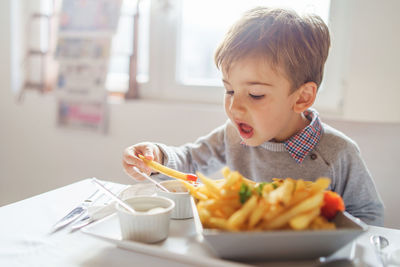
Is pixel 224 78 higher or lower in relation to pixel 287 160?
higher

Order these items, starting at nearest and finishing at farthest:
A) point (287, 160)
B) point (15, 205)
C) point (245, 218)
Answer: point (245, 218) < point (15, 205) < point (287, 160)

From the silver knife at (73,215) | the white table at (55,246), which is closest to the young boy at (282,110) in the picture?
the silver knife at (73,215)

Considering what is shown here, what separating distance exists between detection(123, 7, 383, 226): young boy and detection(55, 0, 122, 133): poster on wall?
39.4 inches

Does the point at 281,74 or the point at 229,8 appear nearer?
the point at 281,74

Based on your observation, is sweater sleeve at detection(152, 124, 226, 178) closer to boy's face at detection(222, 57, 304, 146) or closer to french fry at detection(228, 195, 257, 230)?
boy's face at detection(222, 57, 304, 146)

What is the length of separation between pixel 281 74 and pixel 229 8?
0.93 meters

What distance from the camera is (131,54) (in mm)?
1837

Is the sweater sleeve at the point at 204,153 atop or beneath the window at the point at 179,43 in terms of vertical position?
beneath

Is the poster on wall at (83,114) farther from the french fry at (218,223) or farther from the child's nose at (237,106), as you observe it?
the french fry at (218,223)

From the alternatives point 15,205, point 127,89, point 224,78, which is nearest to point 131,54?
point 127,89

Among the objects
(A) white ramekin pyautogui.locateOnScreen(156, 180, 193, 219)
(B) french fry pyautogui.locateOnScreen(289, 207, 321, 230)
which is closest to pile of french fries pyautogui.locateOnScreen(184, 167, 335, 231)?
(B) french fry pyautogui.locateOnScreen(289, 207, 321, 230)

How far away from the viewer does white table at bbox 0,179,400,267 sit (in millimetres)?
570

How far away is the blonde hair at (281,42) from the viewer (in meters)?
0.87

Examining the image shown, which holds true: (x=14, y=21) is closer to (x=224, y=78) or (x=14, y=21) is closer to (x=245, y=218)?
(x=224, y=78)
